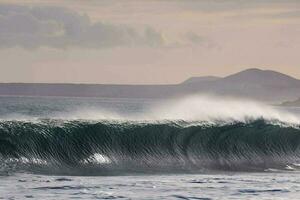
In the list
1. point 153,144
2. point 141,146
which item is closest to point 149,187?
point 141,146

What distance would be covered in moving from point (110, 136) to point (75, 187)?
32.4ft

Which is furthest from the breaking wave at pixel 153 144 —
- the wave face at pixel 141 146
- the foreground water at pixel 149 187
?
the foreground water at pixel 149 187

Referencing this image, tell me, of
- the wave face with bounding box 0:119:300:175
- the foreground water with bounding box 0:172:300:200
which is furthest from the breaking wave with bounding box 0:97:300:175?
the foreground water with bounding box 0:172:300:200

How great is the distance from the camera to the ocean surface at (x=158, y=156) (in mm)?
22641

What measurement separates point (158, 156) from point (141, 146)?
1076 millimetres

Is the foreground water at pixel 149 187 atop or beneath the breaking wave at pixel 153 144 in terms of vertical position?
beneath

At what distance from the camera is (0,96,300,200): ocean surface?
22.6m

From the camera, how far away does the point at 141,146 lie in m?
32.6

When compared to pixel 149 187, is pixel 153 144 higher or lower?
higher

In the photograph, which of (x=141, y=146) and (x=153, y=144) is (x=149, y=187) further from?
(x=153, y=144)

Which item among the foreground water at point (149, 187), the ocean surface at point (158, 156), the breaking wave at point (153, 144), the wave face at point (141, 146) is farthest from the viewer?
the breaking wave at point (153, 144)

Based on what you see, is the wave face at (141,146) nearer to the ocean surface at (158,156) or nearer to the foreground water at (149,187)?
the ocean surface at (158,156)

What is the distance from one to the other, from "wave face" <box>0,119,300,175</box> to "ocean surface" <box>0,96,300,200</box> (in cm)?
4

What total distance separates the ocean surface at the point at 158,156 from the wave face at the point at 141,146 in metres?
0.04
